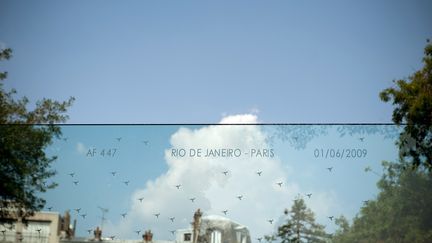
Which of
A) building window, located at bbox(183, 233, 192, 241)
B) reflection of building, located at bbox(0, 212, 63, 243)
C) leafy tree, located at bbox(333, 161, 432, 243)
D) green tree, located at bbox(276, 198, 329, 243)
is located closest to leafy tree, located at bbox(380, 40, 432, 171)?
leafy tree, located at bbox(333, 161, 432, 243)

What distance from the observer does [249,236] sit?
12.1 meters

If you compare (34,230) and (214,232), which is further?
(34,230)

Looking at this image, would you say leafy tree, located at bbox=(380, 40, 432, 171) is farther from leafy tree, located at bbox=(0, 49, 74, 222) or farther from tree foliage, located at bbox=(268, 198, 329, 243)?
leafy tree, located at bbox=(0, 49, 74, 222)

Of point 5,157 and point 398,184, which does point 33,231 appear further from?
point 398,184

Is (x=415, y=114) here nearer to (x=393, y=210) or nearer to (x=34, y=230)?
(x=393, y=210)

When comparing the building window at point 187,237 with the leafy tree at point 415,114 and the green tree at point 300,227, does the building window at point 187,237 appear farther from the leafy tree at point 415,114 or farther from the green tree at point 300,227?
the leafy tree at point 415,114

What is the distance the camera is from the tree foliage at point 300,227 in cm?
1179

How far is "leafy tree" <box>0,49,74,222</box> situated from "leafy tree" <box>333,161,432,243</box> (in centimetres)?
711

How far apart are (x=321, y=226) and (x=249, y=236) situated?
1.65 m

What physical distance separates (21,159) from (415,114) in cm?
918

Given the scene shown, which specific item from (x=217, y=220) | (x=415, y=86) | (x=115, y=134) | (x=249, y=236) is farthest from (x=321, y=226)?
(x=115, y=134)

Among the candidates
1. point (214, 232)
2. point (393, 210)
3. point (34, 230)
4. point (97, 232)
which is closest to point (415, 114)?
point (393, 210)

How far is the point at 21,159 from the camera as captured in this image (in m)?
12.8

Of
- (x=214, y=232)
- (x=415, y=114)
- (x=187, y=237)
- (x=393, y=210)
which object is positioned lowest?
(x=187, y=237)
